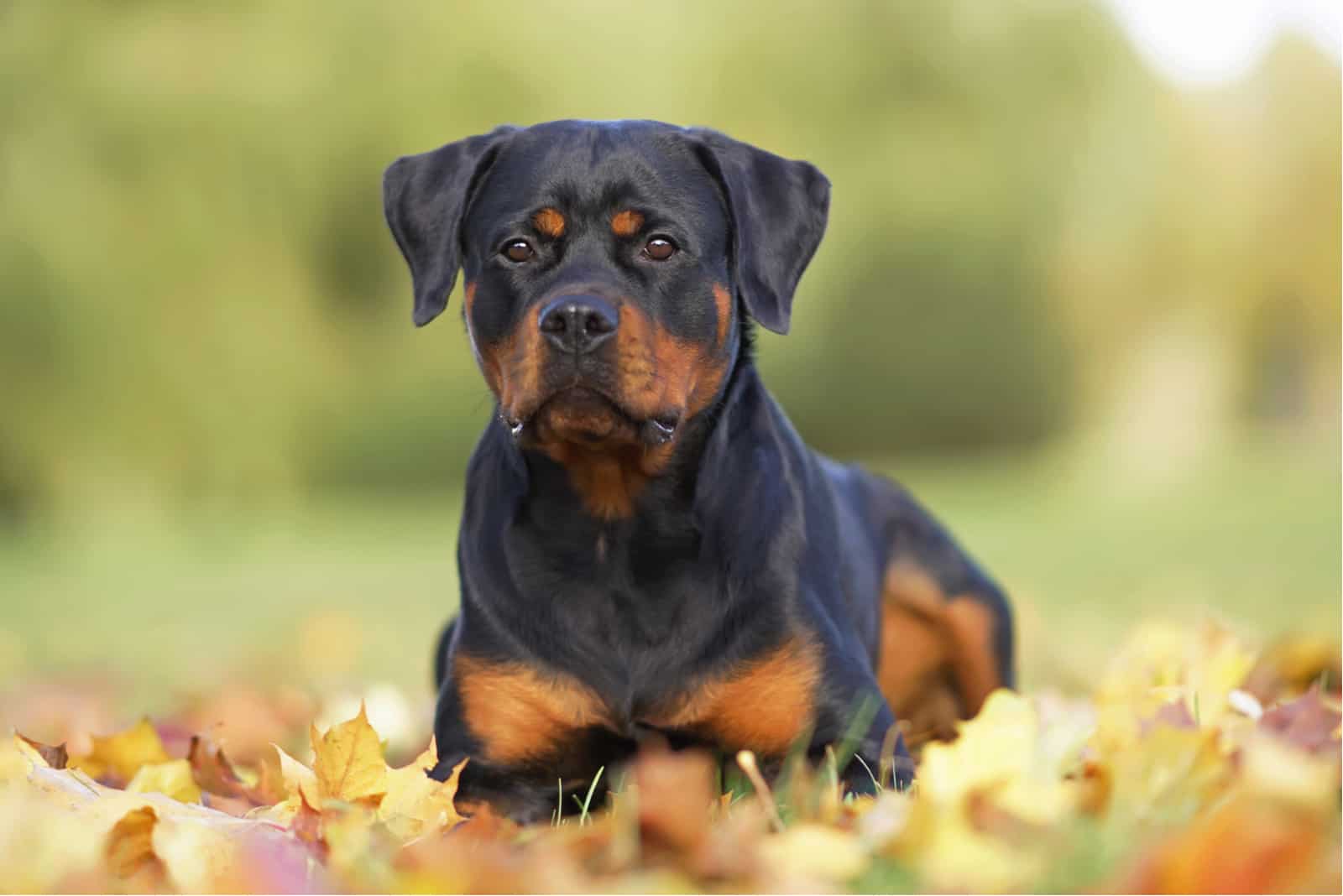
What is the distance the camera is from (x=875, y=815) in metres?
2.18

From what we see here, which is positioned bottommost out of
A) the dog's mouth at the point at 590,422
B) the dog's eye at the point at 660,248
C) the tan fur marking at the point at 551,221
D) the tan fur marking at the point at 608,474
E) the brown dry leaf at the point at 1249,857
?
the brown dry leaf at the point at 1249,857

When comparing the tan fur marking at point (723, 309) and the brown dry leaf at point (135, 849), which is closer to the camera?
the brown dry leaf at point (135, 849)

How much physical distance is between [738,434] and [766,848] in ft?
4.69

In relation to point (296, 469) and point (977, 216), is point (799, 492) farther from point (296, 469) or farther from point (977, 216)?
point (977, 216)

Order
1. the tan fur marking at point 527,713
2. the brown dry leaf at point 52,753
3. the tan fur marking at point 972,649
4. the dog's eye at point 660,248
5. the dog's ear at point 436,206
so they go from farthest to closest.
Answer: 1. the tan fur marking at point 972,649
2. the dog's ear at point 436,206
3. the dog's eye at point 660,248
4. the tan fur marking at point 527,713
5. the brown dry leaf at point 52,753

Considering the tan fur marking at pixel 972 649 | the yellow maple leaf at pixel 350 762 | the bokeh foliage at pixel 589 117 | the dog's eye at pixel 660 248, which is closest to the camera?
A: the yellow maple leaf at pixel 350 762

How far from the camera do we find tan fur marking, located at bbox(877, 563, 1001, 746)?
4.16 m

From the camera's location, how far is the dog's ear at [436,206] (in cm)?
337

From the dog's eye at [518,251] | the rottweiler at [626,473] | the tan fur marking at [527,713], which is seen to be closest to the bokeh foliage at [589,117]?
the rottweiler at [626,473]

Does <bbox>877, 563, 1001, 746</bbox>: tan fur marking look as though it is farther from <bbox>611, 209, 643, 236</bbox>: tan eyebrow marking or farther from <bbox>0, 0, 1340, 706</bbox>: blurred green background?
<bbox>611, 209, 643, 236</bbox>: tan eyebrow marking

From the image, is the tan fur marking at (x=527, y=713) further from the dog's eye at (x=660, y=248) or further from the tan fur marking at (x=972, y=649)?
the tan fur marking at (x=972, y=649)

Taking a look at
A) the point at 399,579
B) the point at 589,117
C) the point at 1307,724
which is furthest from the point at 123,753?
the point at 589,117

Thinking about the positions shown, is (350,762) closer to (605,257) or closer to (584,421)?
(584,421)

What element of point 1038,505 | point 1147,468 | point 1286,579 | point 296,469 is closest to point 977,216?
point 1147,468
